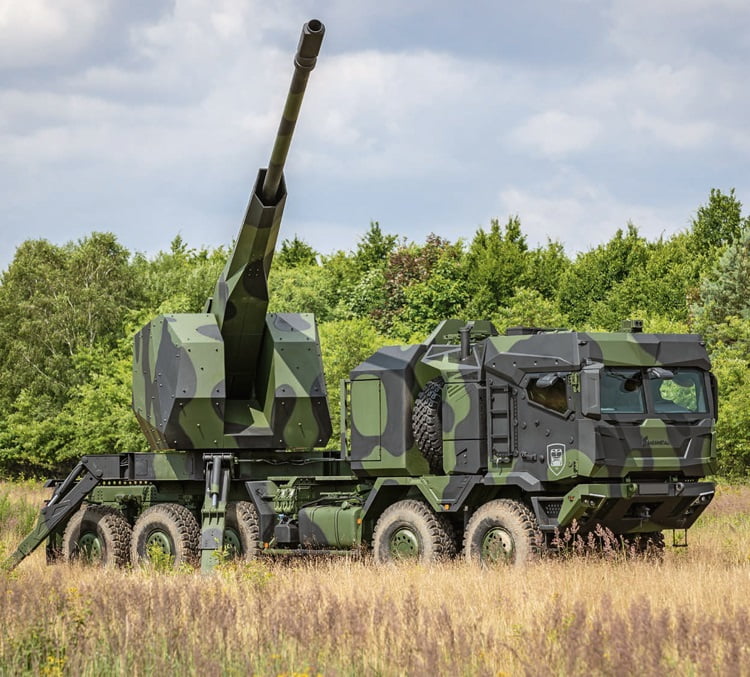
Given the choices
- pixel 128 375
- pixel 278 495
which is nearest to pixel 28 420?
pixel 128 375

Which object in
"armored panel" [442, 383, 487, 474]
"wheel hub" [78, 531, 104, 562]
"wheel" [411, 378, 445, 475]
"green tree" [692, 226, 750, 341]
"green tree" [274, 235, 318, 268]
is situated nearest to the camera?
"armored panel" [442, 383, 487, 474]

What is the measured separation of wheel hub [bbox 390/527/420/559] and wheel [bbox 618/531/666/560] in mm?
2310

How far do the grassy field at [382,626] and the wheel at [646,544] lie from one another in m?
2.13

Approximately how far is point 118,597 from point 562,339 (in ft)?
19.5

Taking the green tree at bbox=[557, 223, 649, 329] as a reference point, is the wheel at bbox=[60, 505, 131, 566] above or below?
below

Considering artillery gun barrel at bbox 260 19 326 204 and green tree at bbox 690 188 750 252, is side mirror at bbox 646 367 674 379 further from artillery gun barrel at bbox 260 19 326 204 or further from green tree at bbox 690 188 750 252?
green tree at bbox 690 188 750 252

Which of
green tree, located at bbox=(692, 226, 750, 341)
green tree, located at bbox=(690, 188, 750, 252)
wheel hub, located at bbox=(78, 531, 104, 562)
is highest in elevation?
green tree, located at bbox=(690, 188, 750, 252)

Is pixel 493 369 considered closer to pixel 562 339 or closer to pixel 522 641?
pixel 562 339

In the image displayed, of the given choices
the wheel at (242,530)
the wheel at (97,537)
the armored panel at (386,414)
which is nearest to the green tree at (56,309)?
the wheel at (97,537)

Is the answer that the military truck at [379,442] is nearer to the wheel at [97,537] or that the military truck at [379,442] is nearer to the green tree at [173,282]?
the wheel at [97,537]

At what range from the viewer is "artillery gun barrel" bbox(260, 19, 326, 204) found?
47.8ft

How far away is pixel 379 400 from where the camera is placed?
53.9ft

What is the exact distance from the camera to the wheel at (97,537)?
722 inches

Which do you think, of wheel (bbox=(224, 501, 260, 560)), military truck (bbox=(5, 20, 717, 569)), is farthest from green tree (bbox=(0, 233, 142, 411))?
wheel (bbox=(224, 501, 260, 560))
